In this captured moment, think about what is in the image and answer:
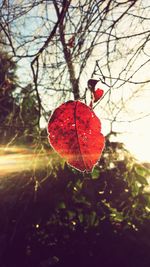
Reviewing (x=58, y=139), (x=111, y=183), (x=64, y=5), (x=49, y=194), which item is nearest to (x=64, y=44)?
(x=64, y=5)

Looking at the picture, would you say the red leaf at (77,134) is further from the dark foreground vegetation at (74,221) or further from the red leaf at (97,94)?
the dark foreground vegetation at (74,221)

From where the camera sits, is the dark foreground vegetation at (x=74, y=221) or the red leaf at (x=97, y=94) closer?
the red leaf at (x=97, y=94)

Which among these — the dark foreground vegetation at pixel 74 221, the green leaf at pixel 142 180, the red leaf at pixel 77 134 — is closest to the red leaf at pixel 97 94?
the red leaf at pixel 77 134

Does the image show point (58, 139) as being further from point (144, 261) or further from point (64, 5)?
point (144, 261)

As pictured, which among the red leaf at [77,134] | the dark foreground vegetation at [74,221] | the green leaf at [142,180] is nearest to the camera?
the red leaf at [77,134]

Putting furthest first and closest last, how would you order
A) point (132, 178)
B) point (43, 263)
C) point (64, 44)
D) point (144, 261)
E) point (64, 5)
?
point (132, 178) < point (144, 261) < point (43, 263) < point (64, 44) < point (64, 5)
